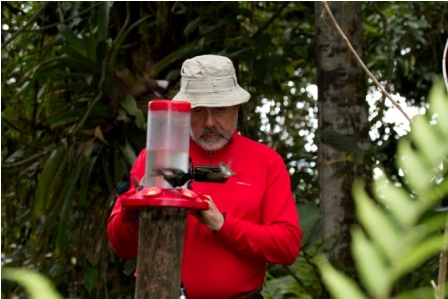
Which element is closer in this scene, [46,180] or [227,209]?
[227,209]

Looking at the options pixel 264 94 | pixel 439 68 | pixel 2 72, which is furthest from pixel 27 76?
pixel 439 68

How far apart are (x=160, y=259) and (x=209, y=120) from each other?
1.32m

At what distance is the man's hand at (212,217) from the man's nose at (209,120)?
37 centimetres

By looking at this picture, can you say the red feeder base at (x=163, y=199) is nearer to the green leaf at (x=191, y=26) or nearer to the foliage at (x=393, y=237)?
the foliage at (x=393, y=237)

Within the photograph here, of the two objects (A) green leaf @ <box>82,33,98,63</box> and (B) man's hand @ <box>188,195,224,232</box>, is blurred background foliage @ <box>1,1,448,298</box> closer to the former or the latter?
(A) green leaf @ <box>82,33,98,63</box>

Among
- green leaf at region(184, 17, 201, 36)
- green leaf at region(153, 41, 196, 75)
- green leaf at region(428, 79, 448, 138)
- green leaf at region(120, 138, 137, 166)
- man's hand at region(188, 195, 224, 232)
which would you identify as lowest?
green leaf at region(120, 138, 137, 166)

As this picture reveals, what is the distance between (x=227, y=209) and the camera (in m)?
2.34

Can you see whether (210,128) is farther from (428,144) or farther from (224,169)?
(428,144)

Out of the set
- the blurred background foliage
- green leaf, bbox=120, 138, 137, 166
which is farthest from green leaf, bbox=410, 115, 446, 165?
green leaf, bbox=120, 138, 137, 166

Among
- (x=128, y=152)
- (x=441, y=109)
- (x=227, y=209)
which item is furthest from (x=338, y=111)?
(x=441, y=109)

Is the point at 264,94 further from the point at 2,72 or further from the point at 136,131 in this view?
the point at 2,72

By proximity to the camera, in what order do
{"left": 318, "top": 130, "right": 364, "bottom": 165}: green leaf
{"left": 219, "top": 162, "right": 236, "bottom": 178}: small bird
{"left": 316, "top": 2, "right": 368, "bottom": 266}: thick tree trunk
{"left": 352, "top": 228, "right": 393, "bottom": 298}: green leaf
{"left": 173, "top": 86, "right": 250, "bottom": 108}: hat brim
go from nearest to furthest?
{"left": 352, "top": 228, "right": 393, "bottom": 298}: green leaf, {"left": 219, "top": 162, "right": 236, "bottom": 178}: small bird, {"left": 173, "top": 86, "right": 250, "bottom": 108}: hat brim, {"left": 318, "top": 130, "right": 364, "bottom": 165}: green leaf, {"left": 316, "top": 2, "right": 368, "bottom": 266}: thick tree trunk

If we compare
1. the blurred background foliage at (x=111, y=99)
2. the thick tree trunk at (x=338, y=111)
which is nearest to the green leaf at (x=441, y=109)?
the blurred background foliage at (x=111, y=99)

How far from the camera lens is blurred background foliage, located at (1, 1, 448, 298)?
4.15 m
